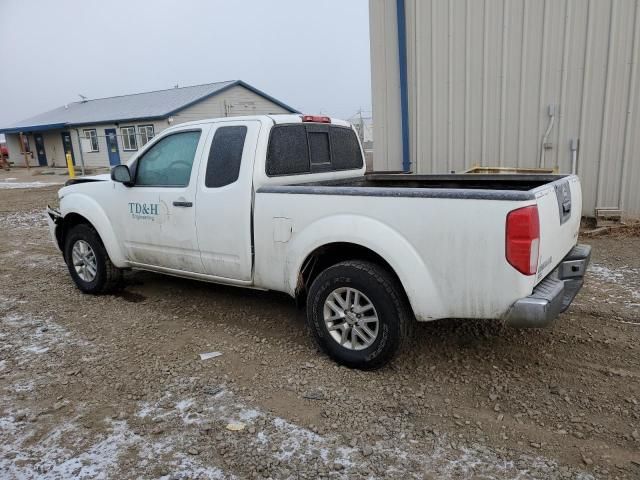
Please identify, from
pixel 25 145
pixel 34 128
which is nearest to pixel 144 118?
pixel 34 128

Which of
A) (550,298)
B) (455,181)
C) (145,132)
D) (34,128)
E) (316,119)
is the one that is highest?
(34,128)

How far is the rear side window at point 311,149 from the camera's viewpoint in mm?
4320

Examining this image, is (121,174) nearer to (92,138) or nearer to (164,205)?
(164,205)

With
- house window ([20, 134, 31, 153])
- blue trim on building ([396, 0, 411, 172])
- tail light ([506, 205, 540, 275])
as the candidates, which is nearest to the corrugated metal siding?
blue trim on building ([396, 0, 411, 172])

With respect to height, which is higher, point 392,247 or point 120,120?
point 120,120

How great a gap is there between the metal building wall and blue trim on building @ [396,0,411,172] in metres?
0.11

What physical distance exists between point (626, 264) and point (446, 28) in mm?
5060

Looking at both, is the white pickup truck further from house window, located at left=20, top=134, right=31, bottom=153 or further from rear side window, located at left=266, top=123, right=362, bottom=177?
house window, located at left=20, top=134, right=31, bottom=153

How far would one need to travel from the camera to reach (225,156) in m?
4.34

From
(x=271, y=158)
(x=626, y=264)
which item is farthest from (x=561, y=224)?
(x=626, y=264)

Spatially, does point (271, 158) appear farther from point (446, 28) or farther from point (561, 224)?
point (446, 28)

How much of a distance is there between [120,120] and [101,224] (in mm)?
26878

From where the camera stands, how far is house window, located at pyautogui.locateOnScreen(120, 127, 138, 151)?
1164 inches

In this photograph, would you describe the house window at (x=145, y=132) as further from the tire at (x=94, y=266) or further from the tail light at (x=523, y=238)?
the tail light at (x=523, y=238)
